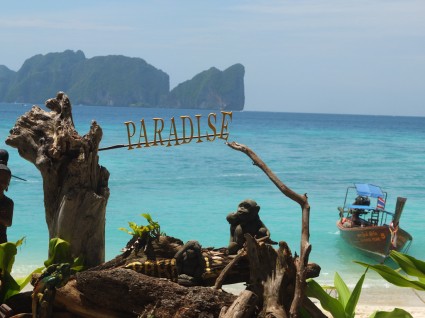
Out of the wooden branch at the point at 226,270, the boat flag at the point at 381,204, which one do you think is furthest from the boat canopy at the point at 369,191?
the wooden branch at the point at 226,270

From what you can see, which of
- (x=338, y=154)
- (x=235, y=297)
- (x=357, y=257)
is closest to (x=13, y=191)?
(x=357, y=257)

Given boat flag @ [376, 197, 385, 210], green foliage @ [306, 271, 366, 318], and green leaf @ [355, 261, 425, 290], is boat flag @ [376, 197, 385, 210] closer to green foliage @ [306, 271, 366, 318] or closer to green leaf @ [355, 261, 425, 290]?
green foliage @ [306, 271, 366, 318]

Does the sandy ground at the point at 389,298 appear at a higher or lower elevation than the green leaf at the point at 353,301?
lower

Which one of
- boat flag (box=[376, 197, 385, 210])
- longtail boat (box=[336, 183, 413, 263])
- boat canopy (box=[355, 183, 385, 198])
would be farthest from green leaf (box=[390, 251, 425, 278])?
boat canopy (box=[355, 183, 385, 198])

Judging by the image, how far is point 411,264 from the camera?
5.34 metres

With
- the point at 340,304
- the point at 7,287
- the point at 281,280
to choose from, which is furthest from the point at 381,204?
the point at 7,287

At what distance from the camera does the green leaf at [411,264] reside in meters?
5.29

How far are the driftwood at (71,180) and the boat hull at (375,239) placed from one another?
10485 millimetres

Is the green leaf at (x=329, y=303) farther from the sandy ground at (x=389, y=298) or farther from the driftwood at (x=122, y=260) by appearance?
the sandy ground at (x=389, y=298)

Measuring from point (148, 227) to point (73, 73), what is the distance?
6276 inches

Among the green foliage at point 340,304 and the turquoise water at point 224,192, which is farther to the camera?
the turquoise water at point 224,192

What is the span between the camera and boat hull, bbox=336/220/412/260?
16.2 metres

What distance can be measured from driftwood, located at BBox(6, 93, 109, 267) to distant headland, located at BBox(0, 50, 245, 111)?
15257cm

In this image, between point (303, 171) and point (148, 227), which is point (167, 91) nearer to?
point (303, 171)
